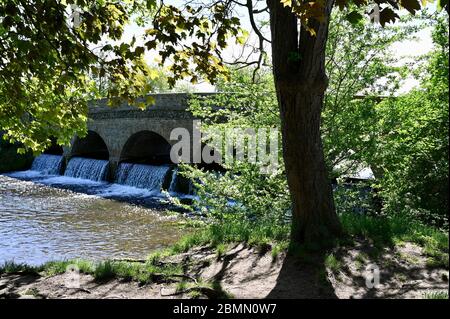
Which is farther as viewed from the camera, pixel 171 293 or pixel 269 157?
pixel 269 157

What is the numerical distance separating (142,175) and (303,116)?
49.6 feet

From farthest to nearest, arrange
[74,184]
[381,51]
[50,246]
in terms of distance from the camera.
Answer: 1. [74,184]
2. [50,246]
3. [381,51]

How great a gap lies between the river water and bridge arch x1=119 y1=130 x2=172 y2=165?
3340 millimetres

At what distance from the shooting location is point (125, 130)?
21.9 metres

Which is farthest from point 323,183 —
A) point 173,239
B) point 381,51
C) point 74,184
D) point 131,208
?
point 74,184

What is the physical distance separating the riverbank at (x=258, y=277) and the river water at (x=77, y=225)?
4215 millimetres

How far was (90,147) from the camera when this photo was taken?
27453mm

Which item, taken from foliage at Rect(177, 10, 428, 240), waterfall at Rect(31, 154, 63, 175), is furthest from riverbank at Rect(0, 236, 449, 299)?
waterfall at Rect(31, 154, 63, 175)

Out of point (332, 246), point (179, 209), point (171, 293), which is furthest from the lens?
point (179, 209)

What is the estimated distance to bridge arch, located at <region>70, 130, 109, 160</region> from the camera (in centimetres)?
2582

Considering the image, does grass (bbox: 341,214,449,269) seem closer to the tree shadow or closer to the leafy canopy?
the tree shadow

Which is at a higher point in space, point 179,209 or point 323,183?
point 323,183
